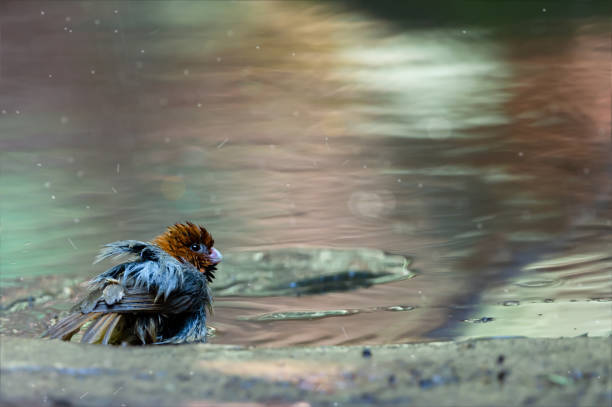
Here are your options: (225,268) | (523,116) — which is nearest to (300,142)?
(523,116)

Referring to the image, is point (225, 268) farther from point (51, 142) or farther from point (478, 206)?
point (51, 142)

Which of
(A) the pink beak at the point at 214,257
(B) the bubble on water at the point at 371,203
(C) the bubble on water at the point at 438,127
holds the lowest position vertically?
(B) the bubble on water at the point at 371,203

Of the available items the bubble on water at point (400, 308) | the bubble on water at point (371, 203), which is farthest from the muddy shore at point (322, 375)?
the bubble on water at point (371, 203)

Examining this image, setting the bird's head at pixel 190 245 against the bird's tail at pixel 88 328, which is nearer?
the bird's tail at pixel 88 328

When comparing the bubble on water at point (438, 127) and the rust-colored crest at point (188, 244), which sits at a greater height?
the rust-colored crest at point (188, 244)

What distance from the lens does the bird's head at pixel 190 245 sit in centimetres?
404

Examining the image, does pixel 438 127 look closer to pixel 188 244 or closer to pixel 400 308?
pixel 400 308

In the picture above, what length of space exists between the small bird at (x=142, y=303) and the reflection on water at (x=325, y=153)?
0.27 m

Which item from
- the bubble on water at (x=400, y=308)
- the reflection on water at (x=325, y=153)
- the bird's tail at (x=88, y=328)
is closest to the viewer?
the bird's tail at (x=88, y=328)

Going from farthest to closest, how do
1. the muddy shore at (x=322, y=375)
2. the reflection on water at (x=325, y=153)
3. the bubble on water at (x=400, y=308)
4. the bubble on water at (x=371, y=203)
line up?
1. the bubble on water at (x=371, y=203)
2. the reflection on water at (x=325, y=153)
3. the bubble on water at (x=400, y=308)
4. the muddy shore at (x=322, y=375)

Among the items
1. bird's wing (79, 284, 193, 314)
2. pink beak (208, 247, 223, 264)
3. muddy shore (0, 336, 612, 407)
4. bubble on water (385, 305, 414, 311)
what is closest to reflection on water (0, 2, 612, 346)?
bubble on water (385, 305, 414, 311)

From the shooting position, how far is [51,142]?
23.8 feet

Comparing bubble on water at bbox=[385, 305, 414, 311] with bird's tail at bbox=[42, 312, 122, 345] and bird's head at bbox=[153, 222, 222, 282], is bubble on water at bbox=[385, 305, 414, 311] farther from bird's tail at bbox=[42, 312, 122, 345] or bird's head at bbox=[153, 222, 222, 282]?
bird's tail at bbox=[42, 312, 122, 345]

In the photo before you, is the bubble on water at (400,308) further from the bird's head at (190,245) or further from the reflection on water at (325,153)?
the bird's head at (190,245)
